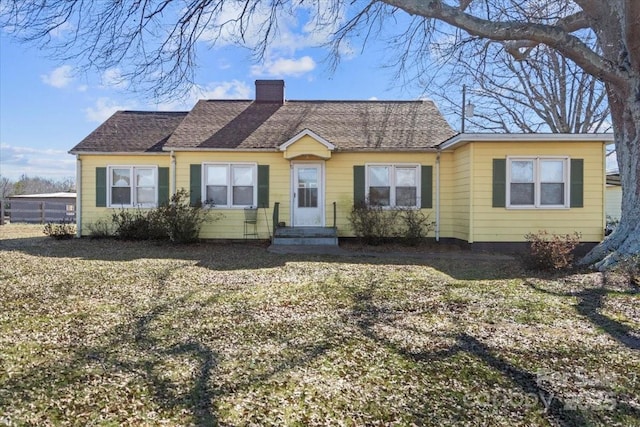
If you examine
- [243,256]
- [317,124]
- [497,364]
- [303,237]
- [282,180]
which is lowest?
[497,364]

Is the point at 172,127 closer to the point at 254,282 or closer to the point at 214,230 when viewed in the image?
the point at 214,230

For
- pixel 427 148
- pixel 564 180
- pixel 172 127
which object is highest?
pixel 172 127

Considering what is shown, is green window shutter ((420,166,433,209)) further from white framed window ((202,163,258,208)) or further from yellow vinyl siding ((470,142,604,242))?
white framed window ((202,163,258,208))

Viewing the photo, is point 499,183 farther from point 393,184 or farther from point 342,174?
point 342,174

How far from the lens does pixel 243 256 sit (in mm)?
10180

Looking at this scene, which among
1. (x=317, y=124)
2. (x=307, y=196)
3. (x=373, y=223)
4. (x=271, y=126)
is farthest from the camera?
(x=317, y=124)

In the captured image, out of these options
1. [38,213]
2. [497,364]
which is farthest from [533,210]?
[38,213]

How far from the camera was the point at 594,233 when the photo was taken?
36.7ft

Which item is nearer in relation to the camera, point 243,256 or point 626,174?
point 626,174

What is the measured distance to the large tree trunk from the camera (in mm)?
7863

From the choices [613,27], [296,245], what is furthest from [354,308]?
[613,27]

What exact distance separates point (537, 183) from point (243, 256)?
313 inches

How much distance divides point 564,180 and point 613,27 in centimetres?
402

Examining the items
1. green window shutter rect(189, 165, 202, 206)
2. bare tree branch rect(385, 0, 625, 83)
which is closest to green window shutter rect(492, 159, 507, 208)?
bare tree branch rect(385, 0, 625, 83)
